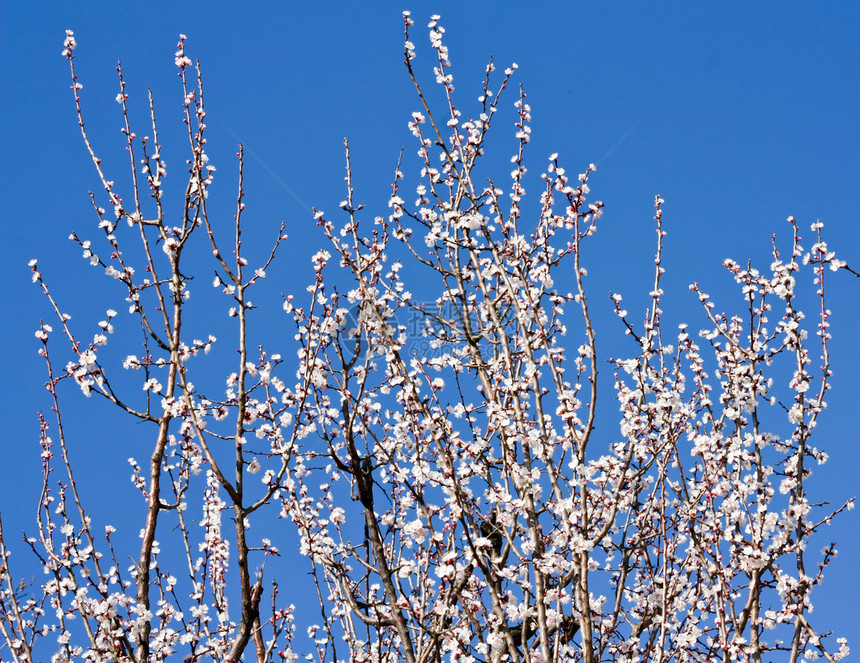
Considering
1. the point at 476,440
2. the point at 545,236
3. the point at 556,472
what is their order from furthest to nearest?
the point at 545,236 < the point at 476,440 < the point at 556,472

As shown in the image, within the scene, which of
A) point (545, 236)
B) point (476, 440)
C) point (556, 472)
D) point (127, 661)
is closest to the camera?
point (127, 661)

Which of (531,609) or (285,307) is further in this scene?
(285,307)

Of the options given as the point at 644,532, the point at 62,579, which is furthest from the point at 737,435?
the point at 62,579

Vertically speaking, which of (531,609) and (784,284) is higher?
(784,284)

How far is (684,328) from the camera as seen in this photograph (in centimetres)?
578

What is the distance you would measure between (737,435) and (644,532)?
86 cm

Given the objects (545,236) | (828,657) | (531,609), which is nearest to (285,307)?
(545,236)

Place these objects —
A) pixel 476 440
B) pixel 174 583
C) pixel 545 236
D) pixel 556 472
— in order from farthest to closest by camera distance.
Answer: pixel 545 236 < pixel 174 583 < pixel 476 440 < pixel 556 472

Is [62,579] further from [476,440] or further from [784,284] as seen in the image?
[784,284]

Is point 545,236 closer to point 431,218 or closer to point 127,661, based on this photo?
point 431,218

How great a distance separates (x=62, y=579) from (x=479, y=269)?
3032 mm

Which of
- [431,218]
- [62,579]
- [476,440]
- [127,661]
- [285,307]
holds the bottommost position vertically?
[127,661]

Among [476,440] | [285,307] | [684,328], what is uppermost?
[684,328]

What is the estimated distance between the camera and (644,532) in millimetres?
Answer: 5000
